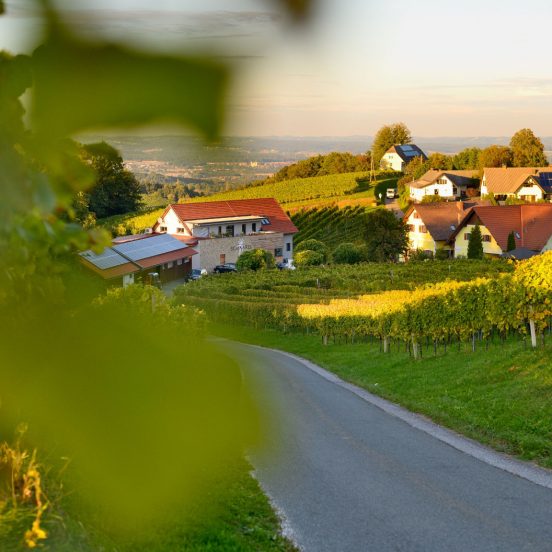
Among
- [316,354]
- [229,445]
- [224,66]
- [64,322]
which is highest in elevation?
[224,66]

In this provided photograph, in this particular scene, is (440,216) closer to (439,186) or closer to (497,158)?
(439,186)

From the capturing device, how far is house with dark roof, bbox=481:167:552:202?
238 ft

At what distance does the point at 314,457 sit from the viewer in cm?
970

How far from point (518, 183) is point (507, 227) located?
899 inches

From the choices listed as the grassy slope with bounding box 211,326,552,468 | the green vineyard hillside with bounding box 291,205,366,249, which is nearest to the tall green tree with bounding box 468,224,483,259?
the green vineyard hillside with bounding box 291,205,366,249

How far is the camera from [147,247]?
66.2 inches

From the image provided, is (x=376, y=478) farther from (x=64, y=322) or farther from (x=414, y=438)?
(x=64, y=322)

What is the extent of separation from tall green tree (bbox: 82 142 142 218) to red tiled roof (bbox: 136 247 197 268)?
6.5 inches

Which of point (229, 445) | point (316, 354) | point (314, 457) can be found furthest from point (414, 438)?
point (316, 354)

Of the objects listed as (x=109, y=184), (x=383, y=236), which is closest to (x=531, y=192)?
(x=383, y=236)

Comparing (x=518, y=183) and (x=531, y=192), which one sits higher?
(x=518, y=183)

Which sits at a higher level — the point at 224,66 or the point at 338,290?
the point at 224,66

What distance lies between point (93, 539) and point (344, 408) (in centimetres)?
1194

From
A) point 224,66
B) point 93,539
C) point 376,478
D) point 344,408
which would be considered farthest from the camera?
point 344,408
